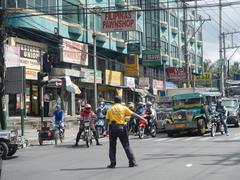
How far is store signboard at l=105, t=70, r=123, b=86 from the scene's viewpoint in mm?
48209

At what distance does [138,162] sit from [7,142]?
475 centimetres

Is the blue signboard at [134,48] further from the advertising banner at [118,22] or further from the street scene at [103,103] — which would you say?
the advertising banner at [118,22]

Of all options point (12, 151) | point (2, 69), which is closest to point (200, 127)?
point (2, 69)

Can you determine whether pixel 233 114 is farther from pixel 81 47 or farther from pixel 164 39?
pixel 164 39

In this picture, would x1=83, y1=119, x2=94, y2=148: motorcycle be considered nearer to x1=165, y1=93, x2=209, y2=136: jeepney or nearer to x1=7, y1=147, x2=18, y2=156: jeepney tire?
x1=7, y1=147, x2=18, y2=156: jeepney tire

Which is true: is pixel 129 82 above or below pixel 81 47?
below

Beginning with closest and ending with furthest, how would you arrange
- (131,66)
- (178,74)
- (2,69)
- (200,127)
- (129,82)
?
(2,69), (200,127), (131,66), (129,82), (178,74)

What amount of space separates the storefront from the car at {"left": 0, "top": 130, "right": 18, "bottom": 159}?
17.0 m

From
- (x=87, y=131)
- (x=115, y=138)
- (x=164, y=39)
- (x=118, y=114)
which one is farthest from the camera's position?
(x=164, y=39)

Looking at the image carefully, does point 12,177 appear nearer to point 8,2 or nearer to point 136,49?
point 8,2

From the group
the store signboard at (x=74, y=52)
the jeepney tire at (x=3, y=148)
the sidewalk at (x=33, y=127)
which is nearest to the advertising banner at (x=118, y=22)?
the store signboard at (x=74, y=52)

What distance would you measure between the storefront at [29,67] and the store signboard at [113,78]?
11147 millimetres

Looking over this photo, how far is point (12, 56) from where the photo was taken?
32.2m

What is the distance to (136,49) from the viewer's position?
5050 centimetres
